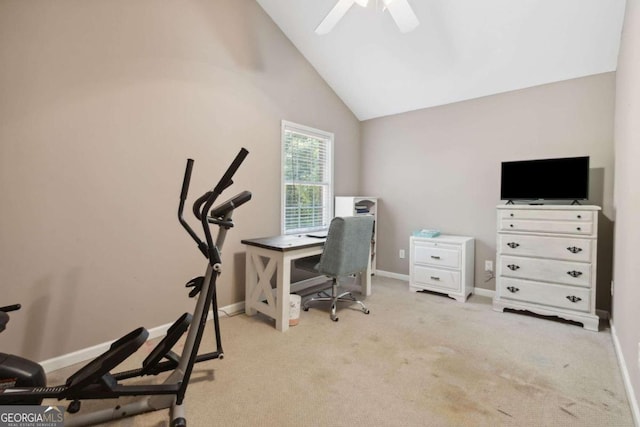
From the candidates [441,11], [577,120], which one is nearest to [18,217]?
[441,11]

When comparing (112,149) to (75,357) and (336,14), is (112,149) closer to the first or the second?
(75,357)

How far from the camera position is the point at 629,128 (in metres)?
1.84

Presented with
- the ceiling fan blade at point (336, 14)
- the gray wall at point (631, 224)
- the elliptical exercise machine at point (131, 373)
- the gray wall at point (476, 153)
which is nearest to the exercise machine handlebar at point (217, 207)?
the elliptical exercise machine at point (131, 373)

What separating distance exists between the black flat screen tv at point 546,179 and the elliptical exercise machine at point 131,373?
282 centimetres

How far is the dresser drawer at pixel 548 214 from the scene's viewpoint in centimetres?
256

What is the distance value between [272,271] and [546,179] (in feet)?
9.17

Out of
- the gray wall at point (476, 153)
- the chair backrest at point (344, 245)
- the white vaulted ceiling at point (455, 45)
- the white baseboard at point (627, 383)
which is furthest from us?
the gray wall at point (476, 153)

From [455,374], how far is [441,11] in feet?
9.75

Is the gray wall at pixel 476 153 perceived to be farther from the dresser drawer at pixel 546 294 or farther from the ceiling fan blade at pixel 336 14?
the ceiling fan blade at pixel 336 14

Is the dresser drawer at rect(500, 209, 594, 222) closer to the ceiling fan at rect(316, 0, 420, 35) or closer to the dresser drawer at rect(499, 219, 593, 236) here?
the dresser drawer at rect(499, 219, 593, 236)

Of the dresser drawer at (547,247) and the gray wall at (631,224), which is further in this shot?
the dresser drawer at (547,247)

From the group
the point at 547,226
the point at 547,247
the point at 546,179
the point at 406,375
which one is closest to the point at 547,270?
the point at 547,247

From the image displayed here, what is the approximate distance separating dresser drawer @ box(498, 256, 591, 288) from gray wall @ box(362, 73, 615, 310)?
439mm

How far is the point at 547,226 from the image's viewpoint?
2709 mm
